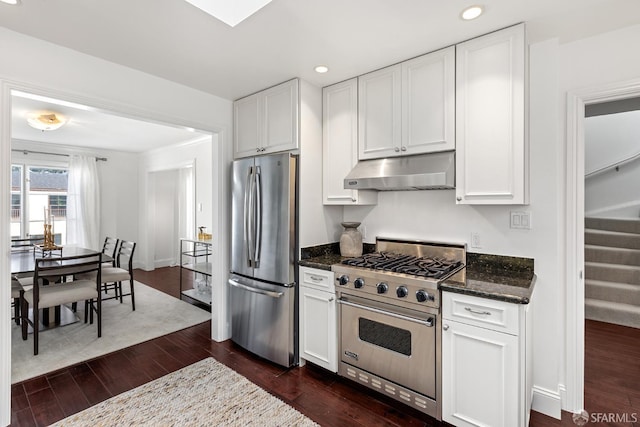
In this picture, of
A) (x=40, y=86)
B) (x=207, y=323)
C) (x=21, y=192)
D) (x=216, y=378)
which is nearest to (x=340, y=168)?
(x=216, y=378)

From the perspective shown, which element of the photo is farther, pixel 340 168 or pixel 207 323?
pixel 207 323

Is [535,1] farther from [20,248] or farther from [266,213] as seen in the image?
[20,248]

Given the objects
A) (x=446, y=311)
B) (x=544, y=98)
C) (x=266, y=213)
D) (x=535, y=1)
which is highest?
(x=535, y=1)

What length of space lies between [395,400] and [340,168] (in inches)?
73.3

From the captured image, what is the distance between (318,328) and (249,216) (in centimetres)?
117

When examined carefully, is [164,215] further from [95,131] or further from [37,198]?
[95,131]

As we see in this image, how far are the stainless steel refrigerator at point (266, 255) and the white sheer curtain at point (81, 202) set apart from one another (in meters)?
4.53

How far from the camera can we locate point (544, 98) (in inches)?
80.9

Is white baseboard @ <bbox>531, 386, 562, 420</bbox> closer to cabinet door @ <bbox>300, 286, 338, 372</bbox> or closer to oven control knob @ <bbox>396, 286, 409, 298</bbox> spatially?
oven control knob @ <bbox>396, 286, 409, 298</bbox>

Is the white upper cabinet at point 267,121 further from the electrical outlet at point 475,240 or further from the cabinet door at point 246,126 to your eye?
the electrical outlet at point 475,240

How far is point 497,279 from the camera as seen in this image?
199 centimetres

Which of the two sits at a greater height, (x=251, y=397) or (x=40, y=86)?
(x=40, y=86)

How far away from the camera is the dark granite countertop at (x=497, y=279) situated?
168 centimetres

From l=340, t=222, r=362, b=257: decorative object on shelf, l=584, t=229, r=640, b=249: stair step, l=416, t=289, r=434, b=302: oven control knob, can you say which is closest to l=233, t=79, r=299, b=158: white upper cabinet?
l=340, t=222, r=362, b=257: decorative object on shelf
